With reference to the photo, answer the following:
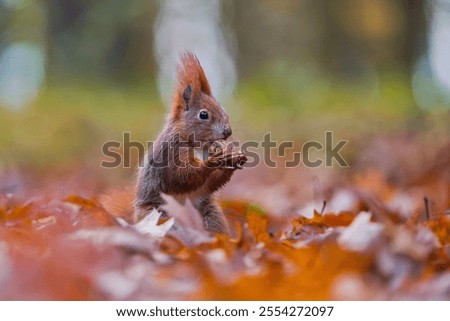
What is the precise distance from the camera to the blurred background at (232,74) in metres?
4.48

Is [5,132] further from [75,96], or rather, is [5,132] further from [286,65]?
[286,65]

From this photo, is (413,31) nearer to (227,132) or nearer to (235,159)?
(227,132)

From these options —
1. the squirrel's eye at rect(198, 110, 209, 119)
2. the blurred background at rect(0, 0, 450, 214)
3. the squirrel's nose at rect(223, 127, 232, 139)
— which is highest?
the blurred background at rect(0, 0, 450, 214)

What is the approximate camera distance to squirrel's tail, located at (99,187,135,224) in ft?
8.13

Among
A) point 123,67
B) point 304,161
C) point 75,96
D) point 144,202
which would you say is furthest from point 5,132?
point 144,202

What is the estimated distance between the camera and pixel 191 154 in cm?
243

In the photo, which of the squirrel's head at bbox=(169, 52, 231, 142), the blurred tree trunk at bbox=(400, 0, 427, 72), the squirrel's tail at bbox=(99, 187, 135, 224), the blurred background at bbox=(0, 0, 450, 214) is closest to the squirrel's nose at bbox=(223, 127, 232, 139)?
the squirrel's head at bbox=(169, 52, 231, 142)

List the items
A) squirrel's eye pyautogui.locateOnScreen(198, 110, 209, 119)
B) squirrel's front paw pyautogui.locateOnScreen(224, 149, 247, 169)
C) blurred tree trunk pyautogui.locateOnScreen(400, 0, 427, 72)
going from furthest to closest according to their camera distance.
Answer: blurred tree trunk pyautogui.locateOnScreen(400, 0, 427, 72) < squirrel's eye pyautogui.locateOnScreen(198, 110, 209, 119) < squirrel's front paw pyautogui.locateOnScreen(224, 149, 247, 169)

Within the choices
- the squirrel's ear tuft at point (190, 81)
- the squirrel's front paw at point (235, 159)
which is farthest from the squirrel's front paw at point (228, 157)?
the squirrel's ear tuft at point (190, 81)

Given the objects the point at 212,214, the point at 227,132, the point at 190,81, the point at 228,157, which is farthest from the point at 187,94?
the point at 212,214

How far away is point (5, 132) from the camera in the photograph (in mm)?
4605

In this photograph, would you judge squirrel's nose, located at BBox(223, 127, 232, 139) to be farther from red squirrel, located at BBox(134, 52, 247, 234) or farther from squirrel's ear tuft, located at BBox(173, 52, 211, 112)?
squirrel's ear tuft, located at BBox(173, 52, 211, 112)

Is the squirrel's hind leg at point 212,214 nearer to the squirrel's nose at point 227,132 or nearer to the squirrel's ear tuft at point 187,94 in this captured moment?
the squirrel's nose at point 227,132

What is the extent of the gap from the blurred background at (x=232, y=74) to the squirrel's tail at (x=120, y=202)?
4.64 feet
